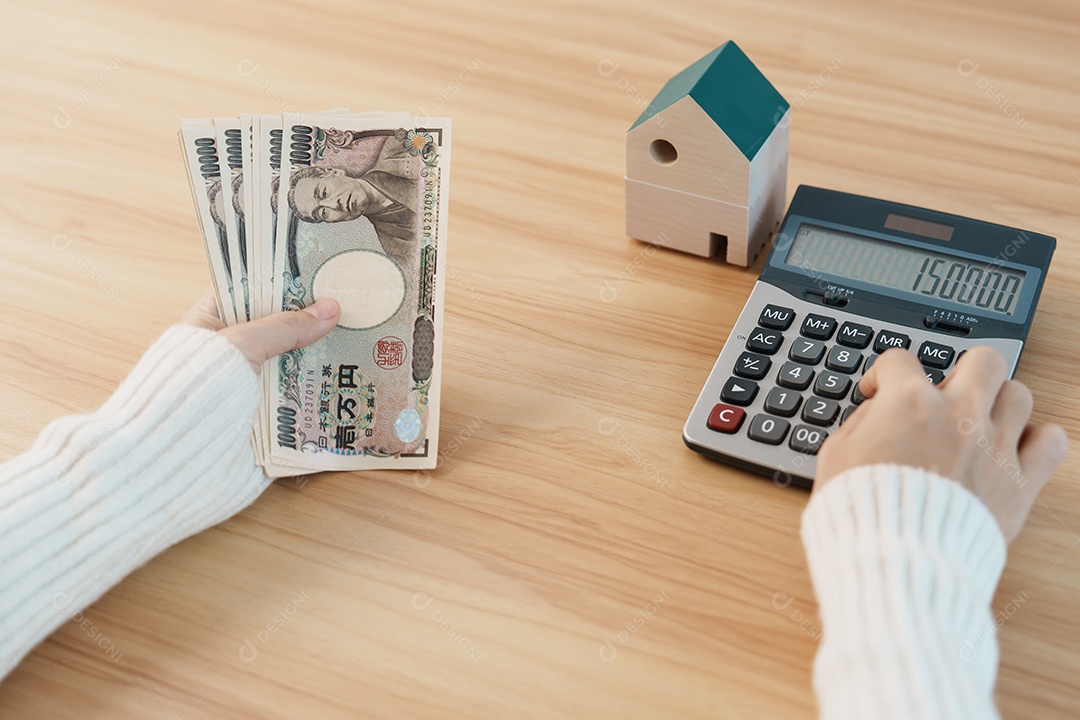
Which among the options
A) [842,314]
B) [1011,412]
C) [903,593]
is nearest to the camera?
[903,593]

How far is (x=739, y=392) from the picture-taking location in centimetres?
70

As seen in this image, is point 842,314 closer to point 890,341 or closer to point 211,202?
point 890,341

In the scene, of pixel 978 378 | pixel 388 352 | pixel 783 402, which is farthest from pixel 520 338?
pixel 978 378

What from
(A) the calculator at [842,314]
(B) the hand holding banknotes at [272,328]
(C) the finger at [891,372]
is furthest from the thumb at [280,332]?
(C) the finger at [891,372]

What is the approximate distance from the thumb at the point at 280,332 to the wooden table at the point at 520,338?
98 mm

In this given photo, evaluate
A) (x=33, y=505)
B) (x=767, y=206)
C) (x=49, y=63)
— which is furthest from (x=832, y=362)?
(x=49, y=63)

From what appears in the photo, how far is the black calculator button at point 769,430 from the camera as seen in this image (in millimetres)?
674

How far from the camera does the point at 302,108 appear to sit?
3.39 feet

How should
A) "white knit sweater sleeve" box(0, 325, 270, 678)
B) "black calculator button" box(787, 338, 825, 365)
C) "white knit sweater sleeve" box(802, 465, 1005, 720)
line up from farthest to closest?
1. "black calculator button" box(787, 338, 825, 365)
2. "white knit sweater sleeve" box(0, 325, 270, 678)
3. "white knit sweater sleeve" box(802, 465, 1005, 720)

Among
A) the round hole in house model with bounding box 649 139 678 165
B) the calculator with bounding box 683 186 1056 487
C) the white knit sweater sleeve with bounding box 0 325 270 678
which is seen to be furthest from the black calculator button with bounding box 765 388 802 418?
the white knit sweater sleeve with bounding box 0 325 270 678

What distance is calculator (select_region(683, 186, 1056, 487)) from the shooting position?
682 mm

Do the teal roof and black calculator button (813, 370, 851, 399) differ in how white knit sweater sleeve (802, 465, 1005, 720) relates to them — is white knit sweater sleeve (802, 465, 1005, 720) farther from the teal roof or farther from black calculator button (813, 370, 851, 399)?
the teal roof

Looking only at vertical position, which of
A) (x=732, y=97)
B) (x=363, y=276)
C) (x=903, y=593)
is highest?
(x=732, y=97)

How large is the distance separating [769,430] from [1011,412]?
15 centimetres
